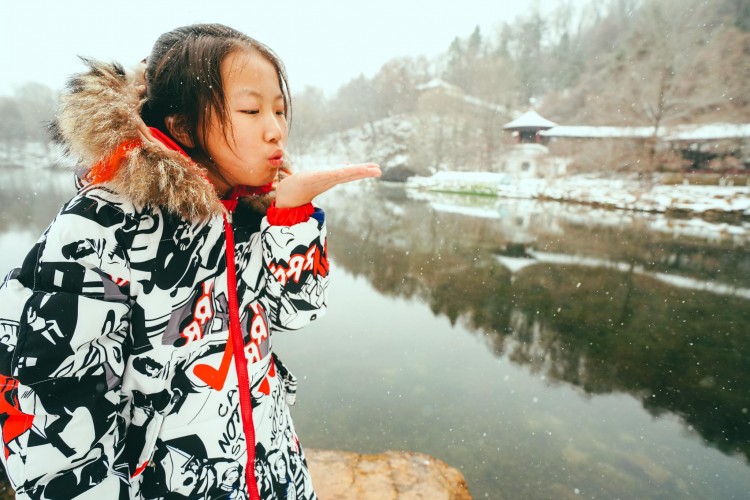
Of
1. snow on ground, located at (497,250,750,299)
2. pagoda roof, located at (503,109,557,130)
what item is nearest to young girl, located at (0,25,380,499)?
snow on ground, located at (497,250,750,299)

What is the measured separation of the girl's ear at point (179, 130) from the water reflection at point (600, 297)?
5.17m

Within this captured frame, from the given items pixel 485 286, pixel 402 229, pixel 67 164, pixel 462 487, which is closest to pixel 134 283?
pixel 67 164

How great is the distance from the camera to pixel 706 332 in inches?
234

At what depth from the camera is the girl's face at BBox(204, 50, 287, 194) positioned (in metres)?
0.86

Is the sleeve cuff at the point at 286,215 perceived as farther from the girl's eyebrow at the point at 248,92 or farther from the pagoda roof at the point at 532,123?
the pagoda roof at the point at 532,123

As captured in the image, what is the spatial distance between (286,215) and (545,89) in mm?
50529

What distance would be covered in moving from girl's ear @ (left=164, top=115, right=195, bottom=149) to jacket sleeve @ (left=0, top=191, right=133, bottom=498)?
0.89 feet

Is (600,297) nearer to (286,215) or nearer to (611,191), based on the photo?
(286,215)

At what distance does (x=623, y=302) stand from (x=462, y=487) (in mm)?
6046

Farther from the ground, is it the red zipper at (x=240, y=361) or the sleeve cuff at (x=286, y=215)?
the sleeve cuff at (x=286, y=215)

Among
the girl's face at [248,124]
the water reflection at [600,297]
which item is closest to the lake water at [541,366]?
the water reflection at [600,297]

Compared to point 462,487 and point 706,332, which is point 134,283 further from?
point 706,332

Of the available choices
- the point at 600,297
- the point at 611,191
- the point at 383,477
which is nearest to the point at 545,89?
the point at 611,191

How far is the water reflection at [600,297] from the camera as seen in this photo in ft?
15.3
